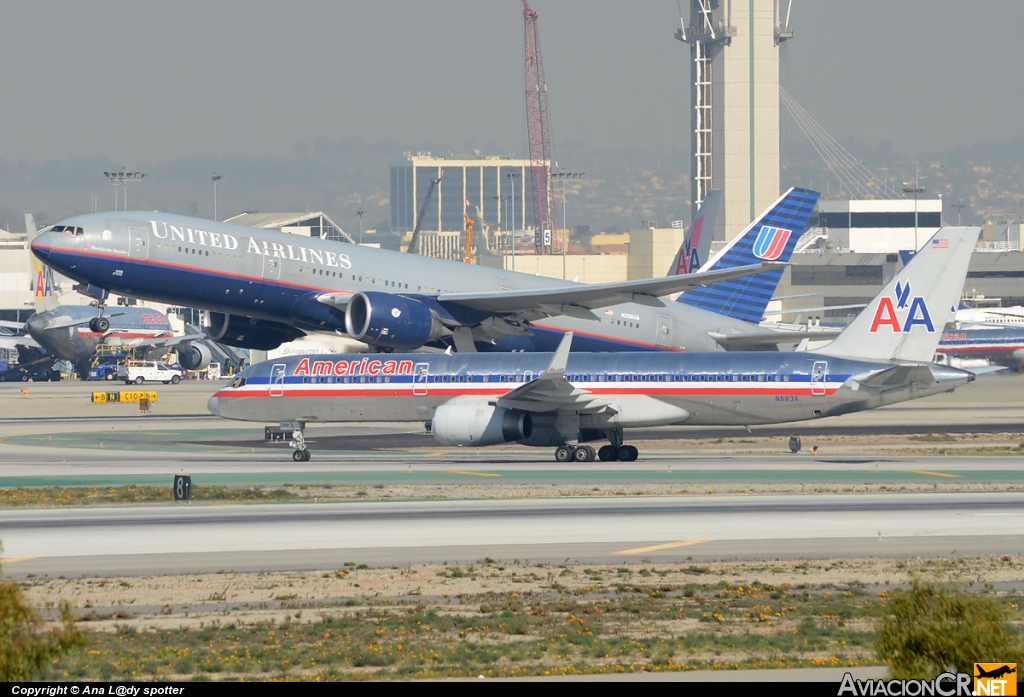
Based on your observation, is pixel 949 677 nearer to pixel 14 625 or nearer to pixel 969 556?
pixel 14 625

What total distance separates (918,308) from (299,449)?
21.5m

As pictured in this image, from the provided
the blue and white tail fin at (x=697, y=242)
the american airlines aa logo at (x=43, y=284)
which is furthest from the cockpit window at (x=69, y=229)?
the american airlines aa logo at (x=43, y=284)

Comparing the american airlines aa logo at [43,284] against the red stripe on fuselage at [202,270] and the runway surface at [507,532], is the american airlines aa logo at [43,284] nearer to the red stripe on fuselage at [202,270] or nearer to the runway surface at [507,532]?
the red stripe on fuselage at [202,270]

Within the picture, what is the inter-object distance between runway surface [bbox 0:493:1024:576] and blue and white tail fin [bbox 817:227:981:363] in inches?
429

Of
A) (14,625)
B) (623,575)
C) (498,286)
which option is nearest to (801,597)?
(623,575)

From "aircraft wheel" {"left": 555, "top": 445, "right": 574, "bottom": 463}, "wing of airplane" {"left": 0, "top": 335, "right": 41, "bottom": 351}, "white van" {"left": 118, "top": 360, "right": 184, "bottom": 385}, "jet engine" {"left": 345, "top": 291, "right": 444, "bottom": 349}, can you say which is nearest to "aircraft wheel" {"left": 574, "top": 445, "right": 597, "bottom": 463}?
"aircraft wheel" {"left": 555, "top": 445, "right": 574, "bottom": 463}

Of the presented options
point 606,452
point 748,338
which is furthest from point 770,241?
point 606,452

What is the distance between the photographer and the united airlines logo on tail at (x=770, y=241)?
190ft

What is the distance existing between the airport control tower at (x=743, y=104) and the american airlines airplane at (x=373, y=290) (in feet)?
395

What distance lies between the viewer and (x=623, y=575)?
70.5 ft

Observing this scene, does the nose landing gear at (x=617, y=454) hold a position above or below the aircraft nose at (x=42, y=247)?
below

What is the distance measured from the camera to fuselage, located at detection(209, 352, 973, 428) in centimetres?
4119

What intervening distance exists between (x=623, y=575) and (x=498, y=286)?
30813 millimetres

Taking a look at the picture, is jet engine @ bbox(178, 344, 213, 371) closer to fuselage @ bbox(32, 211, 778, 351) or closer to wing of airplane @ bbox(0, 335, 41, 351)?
wing of airplane @ bbox(0, 335, 41, 351)
